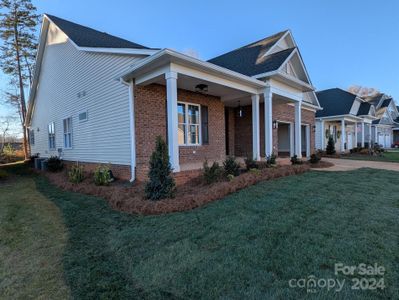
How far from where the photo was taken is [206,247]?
3307mm

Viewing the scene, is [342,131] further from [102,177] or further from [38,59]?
[38,59]

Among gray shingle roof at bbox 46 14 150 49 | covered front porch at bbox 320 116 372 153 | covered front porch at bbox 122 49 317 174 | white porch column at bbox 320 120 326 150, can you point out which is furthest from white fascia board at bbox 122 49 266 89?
covered front porch at bbox 320 116 372 153

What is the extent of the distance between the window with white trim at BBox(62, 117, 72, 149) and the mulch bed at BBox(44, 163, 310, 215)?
4619 millimetres

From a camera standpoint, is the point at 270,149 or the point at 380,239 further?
the point at 270,149

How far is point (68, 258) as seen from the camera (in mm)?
3281

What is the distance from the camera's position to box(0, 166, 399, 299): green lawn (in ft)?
8.22

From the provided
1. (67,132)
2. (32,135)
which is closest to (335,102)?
(67,132)

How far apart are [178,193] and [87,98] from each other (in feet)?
22.6

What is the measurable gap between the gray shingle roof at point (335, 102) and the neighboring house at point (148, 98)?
7986mm

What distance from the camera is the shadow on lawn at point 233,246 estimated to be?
8.19ft

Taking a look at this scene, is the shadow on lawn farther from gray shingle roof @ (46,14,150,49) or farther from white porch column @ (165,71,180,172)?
gray shingle roof @ (46,14,150,49)

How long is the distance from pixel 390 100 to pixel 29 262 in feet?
139

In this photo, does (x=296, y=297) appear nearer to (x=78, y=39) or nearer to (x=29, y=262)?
(x=29, y=262)

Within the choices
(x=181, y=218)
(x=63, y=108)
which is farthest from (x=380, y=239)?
(x=63, y=108)
